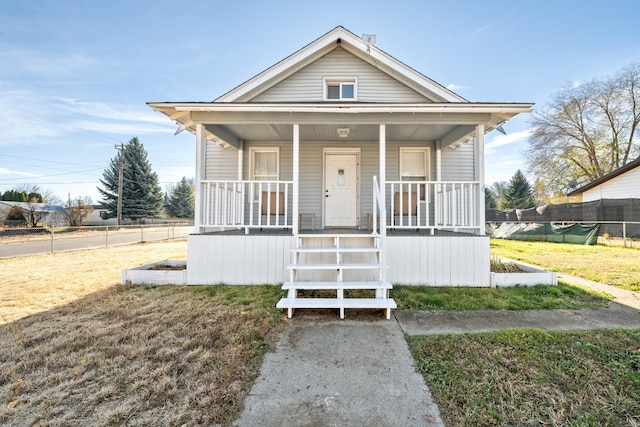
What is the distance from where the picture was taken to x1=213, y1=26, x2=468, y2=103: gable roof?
22.5 ft

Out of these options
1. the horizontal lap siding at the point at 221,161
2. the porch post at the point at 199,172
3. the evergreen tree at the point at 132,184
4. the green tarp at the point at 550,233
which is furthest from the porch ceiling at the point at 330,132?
the evergreen tree at the point at 132,184

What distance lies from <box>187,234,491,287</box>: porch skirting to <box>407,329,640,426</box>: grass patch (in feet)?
6.10

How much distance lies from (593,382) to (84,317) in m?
5.48

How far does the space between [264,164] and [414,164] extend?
4.27m

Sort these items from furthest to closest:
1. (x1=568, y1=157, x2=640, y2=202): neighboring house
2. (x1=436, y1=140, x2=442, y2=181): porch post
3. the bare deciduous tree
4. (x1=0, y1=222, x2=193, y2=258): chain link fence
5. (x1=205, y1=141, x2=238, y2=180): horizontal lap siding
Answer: the bare deciduous tree, (x1=568, y1=157, x2=640, y2=202): neighboring house, (x1=0, y1=222, x2=193, y2=258): chain link fence, (x1=205, y1=141, x2=238, y2=180): horizontal lap siding, (x1=436, y1=140, x2=442, y2=181): porch post

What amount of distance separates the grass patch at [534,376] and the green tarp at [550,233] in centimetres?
1112

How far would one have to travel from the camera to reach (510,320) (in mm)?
3447

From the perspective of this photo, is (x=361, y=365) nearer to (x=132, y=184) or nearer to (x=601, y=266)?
(x=601, y=266)

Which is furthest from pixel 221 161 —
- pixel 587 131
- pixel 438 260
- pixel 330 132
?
pixel 587 131

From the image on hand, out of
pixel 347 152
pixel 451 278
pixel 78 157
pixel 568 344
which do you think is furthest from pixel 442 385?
pixel 78 157

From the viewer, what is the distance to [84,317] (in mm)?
3457

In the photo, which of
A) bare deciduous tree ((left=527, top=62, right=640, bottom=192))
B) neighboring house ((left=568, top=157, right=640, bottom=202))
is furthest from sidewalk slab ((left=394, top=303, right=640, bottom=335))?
bare deciduous tree ((left=527, top=62, right=640, bottom=192))

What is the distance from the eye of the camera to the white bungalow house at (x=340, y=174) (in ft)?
16.0

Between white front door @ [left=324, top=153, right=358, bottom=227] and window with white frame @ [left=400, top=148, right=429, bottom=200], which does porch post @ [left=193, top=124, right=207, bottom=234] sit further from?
window with white frame @ [left=400, top=148, right=429, bottom=200]
